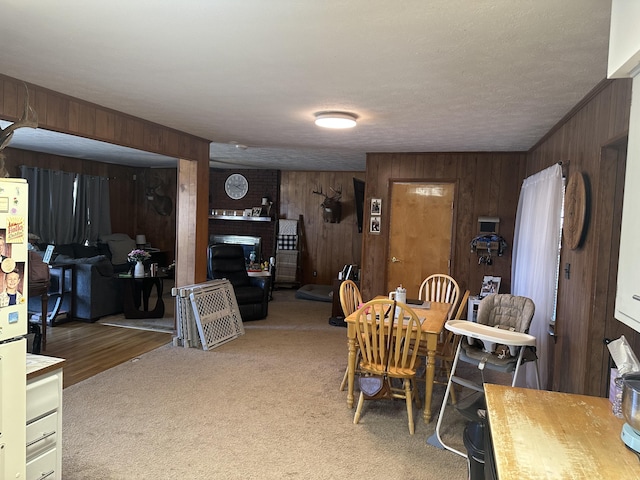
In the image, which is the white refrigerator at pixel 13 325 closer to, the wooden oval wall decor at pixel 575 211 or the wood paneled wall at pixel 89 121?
the wood paneled wall at pixel 89 121

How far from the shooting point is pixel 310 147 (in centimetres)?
570

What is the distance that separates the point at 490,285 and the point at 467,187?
1247mm

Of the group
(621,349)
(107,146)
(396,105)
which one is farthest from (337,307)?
(621,349)

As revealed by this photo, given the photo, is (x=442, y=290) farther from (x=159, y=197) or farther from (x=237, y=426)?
(x=159, y=197)

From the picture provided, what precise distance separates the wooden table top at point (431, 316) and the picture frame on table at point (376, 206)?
2.05 m

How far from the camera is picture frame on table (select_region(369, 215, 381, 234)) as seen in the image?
19.8 ft

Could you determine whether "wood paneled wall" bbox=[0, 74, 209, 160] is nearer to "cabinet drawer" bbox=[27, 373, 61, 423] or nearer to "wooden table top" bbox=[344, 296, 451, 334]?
"cabinet drawer" bbox=[27, 373, 61, 423]

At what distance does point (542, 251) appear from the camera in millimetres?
3762

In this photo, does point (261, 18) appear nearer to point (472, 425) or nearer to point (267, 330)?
point (472, 425)

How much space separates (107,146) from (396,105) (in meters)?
4.72

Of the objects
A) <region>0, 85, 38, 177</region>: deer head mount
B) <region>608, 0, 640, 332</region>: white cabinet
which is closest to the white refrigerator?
<region>0, 85, 38, 177</region>: deer head mount

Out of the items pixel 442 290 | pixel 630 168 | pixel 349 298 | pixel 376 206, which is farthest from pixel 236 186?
pixel 630 168

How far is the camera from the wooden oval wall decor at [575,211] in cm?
288

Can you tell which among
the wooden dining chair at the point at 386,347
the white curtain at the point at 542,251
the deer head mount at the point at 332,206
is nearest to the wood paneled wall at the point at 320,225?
the deer head mount at the point at 332,206
